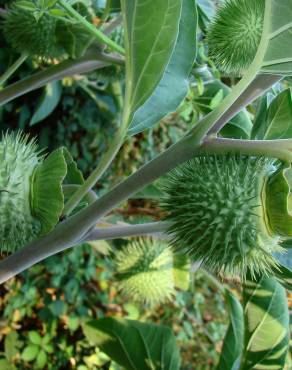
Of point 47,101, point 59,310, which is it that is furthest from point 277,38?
point 59,310

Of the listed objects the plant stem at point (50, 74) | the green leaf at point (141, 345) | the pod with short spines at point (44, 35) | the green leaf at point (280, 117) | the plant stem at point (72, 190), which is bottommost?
the green leaf at point (141, 345)

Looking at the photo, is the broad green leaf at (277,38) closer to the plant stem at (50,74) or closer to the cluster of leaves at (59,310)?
the plant stem at (50,74)

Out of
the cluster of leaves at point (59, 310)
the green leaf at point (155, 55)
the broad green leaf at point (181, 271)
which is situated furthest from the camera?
the cluster of leaves at point (59, 310)

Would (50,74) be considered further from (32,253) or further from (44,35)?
(32,253)

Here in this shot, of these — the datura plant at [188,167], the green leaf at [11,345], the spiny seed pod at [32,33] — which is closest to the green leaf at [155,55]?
the datura plant at [188,167]

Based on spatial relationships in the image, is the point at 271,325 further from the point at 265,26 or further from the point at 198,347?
the point at 198,347

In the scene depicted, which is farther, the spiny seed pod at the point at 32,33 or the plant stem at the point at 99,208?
the spiny seed pod at the point at 32,33

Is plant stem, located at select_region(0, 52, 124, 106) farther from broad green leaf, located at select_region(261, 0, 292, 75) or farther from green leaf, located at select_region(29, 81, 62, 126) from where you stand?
green leaf, located at select_region(29, 81, 62, 126)
